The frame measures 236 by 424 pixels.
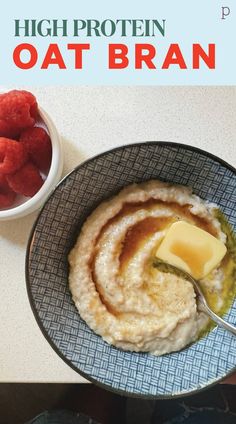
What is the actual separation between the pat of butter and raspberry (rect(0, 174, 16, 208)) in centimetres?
30

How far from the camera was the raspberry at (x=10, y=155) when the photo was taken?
1019 millimetres

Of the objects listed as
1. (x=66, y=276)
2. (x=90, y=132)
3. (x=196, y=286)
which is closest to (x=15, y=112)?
(x=90, y=132)

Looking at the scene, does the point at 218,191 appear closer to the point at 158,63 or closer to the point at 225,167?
the point at 225,167

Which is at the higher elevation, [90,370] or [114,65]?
[114,65]

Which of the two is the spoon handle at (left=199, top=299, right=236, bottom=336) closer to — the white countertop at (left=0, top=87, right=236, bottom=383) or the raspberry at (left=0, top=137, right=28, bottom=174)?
the white countertop at (left=0, top=87, right=236, bottom=383)

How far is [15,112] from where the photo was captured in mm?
1023

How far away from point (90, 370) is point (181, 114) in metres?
0.54

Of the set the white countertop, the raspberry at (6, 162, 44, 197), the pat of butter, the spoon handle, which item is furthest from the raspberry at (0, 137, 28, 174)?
the spoon handle

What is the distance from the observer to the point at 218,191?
1.08 meters

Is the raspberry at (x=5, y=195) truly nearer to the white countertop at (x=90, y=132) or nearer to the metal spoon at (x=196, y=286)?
the white countertop at (x=90, y=132)

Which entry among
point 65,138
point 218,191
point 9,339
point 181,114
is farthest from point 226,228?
point 9,339

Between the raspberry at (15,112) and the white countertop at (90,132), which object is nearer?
the raspberry at (15,112)

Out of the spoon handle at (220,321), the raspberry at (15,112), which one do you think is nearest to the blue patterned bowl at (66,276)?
the spoon handle at (220,321)

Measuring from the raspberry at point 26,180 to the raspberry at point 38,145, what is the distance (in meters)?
0.02
